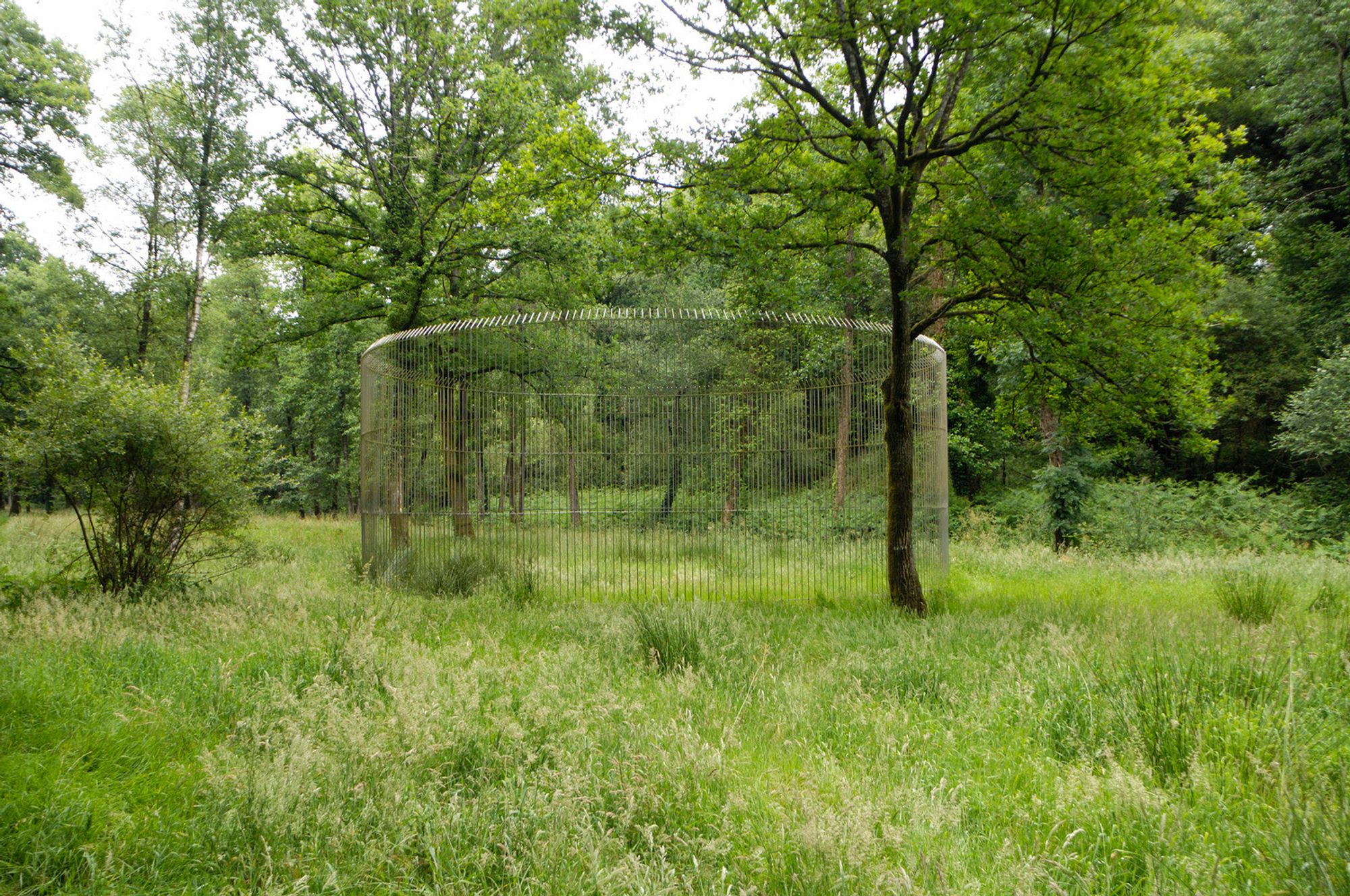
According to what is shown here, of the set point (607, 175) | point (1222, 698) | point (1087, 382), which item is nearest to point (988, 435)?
point (1087, 382)

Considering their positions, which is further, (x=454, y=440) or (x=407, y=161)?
(x=407, y=161)

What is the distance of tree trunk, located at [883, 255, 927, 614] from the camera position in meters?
8.30

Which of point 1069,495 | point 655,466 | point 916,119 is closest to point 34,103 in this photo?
point 655,466

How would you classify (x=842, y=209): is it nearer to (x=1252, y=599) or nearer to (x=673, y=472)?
(x=673, y=472)

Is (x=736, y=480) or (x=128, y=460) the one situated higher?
(x=128, y=460)

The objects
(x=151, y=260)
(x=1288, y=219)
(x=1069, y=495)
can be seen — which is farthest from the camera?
(x=151, y=260)

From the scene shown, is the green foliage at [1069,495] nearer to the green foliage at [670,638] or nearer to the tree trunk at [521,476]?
the tree trunk at [521,476]

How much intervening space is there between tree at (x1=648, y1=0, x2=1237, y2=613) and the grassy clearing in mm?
3771

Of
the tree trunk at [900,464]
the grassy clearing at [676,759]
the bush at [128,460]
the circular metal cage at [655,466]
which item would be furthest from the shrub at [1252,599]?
the bush at [128,460]

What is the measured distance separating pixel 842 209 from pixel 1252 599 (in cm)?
561

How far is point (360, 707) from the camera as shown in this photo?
15.3ft

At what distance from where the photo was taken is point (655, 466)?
1006cm

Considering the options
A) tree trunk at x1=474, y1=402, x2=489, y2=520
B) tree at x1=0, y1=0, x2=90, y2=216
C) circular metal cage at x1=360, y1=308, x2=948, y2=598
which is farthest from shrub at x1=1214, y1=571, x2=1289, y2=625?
tree at x1=0, y1=0, x2=90, y2=216

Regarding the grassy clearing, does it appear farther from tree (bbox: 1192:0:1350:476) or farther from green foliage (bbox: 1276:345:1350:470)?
tree (bbox: 1192:0:1350:476)
